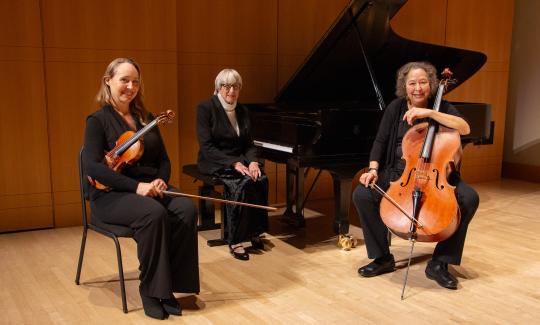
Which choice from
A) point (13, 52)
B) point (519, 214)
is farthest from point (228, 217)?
point (519, 214)

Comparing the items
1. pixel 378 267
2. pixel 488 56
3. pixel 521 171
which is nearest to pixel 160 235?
pixel 378 267

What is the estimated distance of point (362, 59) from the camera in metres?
4.29

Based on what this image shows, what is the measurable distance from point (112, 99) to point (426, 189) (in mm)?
1694

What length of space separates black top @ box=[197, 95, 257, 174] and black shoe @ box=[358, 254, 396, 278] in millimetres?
1066

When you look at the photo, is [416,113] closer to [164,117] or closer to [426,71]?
[426,71]

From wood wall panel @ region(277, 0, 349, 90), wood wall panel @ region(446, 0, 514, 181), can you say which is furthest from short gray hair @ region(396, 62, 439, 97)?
wood wall panel @ region(446, 0, 514, 181)

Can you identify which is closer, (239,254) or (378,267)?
(378,267)

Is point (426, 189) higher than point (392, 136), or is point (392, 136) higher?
point (392, 136)

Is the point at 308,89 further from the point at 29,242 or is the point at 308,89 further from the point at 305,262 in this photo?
the point at 29,242

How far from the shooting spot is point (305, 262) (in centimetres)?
365

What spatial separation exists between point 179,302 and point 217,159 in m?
1.15

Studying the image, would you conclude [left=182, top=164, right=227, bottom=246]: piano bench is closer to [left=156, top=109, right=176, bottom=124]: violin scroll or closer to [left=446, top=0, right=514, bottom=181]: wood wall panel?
[left=156, top=109, right=176, bottom=124]: violin scroll

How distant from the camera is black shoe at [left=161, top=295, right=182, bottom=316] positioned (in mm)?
2779

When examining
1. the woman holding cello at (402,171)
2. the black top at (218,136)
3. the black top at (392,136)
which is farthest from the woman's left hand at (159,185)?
the black top at (392,136)
